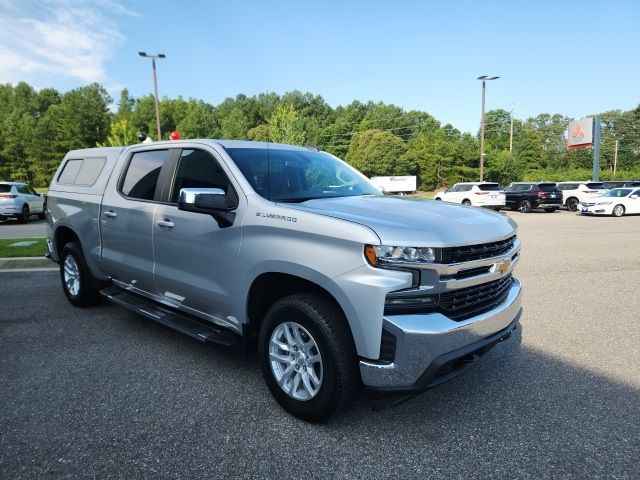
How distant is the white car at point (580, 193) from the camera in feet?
83.0

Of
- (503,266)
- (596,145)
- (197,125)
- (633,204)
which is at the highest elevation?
(197,125)

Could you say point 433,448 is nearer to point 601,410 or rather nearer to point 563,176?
point 601,410

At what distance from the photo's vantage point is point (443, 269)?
8.53 feet

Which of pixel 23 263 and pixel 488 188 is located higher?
pixel 488 188

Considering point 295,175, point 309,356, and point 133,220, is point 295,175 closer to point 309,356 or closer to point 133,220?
point 309,356

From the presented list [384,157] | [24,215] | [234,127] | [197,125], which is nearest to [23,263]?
[24,215]

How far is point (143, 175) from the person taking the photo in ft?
14.7

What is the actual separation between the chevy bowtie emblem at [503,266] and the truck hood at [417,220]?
0.18 meters

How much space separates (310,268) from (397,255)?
0.56m

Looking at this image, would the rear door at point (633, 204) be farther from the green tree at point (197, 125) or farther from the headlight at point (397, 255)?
the green tree at point (197, 125)

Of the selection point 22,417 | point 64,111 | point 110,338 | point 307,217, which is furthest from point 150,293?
point 64,111

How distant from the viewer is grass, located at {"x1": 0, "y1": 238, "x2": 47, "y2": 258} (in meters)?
8.94

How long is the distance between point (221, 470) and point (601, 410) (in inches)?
102

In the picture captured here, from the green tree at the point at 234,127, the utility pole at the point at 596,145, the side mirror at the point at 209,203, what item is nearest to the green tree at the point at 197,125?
the green tree at the point at 234,127
